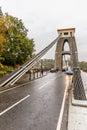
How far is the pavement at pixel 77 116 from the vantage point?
872cm

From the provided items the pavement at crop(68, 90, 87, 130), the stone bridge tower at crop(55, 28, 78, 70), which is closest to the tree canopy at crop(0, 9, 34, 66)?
the pavement at crop(68, 90, 87, 130)

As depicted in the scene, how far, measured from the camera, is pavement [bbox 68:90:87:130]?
872 centimetres

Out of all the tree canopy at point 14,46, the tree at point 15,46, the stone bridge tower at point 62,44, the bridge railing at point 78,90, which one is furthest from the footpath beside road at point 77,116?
the stone bridge tower at point 62,44

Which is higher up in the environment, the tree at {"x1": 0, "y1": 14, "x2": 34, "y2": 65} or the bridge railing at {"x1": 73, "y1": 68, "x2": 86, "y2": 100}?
the tree at {"x1": 0, "y1": 14, "x2": 34, "y2": 65}

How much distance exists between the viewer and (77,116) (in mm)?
10828

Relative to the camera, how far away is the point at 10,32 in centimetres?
3528

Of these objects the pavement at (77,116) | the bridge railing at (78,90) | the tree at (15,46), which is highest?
the tree at (15,46)

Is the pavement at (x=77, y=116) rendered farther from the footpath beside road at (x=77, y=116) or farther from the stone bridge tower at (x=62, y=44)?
the stone bridge tower at (x=62, y=44)

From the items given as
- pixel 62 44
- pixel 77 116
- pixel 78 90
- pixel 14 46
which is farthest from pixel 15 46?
pixel 62 44

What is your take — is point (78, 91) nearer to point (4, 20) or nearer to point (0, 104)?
point (0, 104)

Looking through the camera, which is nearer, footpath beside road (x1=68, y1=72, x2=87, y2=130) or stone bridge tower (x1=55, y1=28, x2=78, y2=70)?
footpath beside road (x1=68, y1=72, x2=87, y2=130)

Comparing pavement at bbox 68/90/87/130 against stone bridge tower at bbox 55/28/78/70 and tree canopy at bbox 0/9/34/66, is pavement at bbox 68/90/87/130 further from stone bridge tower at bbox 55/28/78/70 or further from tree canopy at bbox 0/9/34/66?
stone bridge tower at bbox 55/28/78/70

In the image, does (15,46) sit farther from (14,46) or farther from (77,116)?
(77,116)

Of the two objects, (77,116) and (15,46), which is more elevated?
(15,46)
